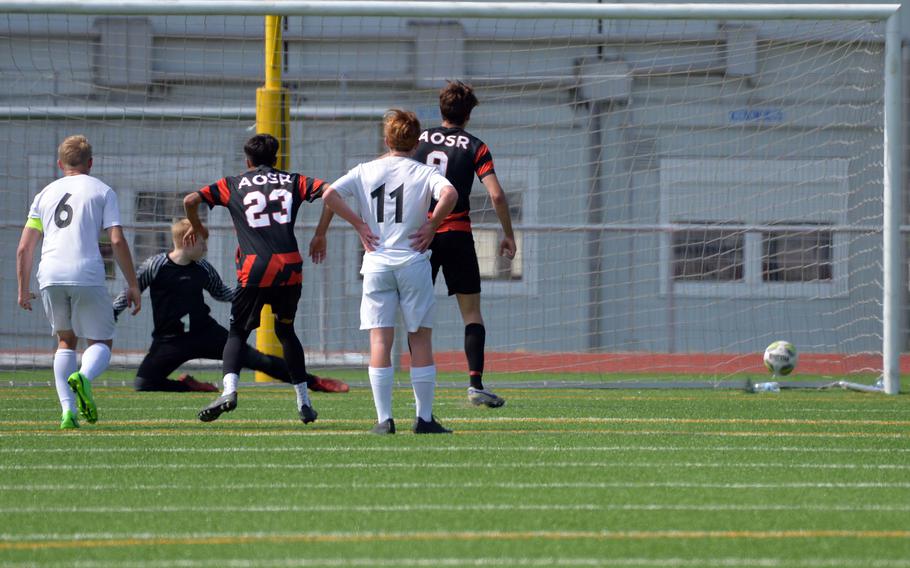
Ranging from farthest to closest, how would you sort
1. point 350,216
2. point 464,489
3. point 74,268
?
point 74,268 < point 350,216 < point 464,489

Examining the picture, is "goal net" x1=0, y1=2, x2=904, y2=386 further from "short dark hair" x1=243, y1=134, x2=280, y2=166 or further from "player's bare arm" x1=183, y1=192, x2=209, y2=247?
"short dark hair" x1=243, y1=134, x2=280, y2=166

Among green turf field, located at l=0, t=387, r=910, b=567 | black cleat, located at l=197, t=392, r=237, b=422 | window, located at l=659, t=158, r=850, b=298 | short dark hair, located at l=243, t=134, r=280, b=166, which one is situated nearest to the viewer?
green turf field, located at l=0, t=387, r=910, b=567

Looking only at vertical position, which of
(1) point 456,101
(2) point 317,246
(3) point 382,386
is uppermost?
(1) point 456,101

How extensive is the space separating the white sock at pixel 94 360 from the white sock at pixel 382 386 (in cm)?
169

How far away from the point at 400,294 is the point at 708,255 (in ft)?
24.3

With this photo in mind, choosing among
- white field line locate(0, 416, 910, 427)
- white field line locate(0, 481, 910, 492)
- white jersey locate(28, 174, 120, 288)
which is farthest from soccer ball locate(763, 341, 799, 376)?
white jersey locate(28, 174, 120, 288)

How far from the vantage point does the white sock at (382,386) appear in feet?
23.5

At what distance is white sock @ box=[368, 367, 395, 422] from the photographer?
7.16m

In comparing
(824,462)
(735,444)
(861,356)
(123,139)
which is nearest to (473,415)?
(735,444)

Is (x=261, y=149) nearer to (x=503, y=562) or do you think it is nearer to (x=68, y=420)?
(x=68, y=420)

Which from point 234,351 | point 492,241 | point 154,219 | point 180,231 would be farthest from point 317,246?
point 492,241

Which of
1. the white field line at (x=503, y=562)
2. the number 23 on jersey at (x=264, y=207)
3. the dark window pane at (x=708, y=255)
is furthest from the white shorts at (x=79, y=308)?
the dark window pane at (x=708, y=255)

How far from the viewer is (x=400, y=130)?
283 inches

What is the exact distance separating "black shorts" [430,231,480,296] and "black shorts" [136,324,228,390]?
9.18ft
